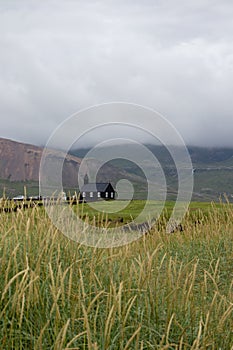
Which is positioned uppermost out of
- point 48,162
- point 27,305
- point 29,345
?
point 48,162

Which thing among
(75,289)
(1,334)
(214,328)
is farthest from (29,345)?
(214,328)

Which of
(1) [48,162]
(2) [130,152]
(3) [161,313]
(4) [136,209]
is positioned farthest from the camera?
(4) [136,209]

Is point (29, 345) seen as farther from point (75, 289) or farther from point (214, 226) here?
point (214, 226)

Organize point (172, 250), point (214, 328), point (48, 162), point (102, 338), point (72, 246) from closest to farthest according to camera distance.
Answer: point (102, 338), point (214, 328), point (72, 246), point (48, 162), point (172, 250)

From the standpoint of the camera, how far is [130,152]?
11469mm

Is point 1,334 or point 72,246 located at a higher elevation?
point 72,246

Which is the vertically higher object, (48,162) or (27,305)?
(48,162)

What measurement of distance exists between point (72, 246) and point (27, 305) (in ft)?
6.79

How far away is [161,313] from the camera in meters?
5.16

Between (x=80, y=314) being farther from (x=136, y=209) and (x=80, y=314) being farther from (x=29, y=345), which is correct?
(x=136, y=209)

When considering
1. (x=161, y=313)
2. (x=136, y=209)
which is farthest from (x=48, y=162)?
(x=136, y=209)

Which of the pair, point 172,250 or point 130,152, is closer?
point 172,250

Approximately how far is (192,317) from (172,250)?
595 cm

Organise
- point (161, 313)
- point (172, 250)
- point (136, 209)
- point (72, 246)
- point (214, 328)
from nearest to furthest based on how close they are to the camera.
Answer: point (214, 328), point (161, 313), point (72, 246), point (172, 250), point (136, 209)
